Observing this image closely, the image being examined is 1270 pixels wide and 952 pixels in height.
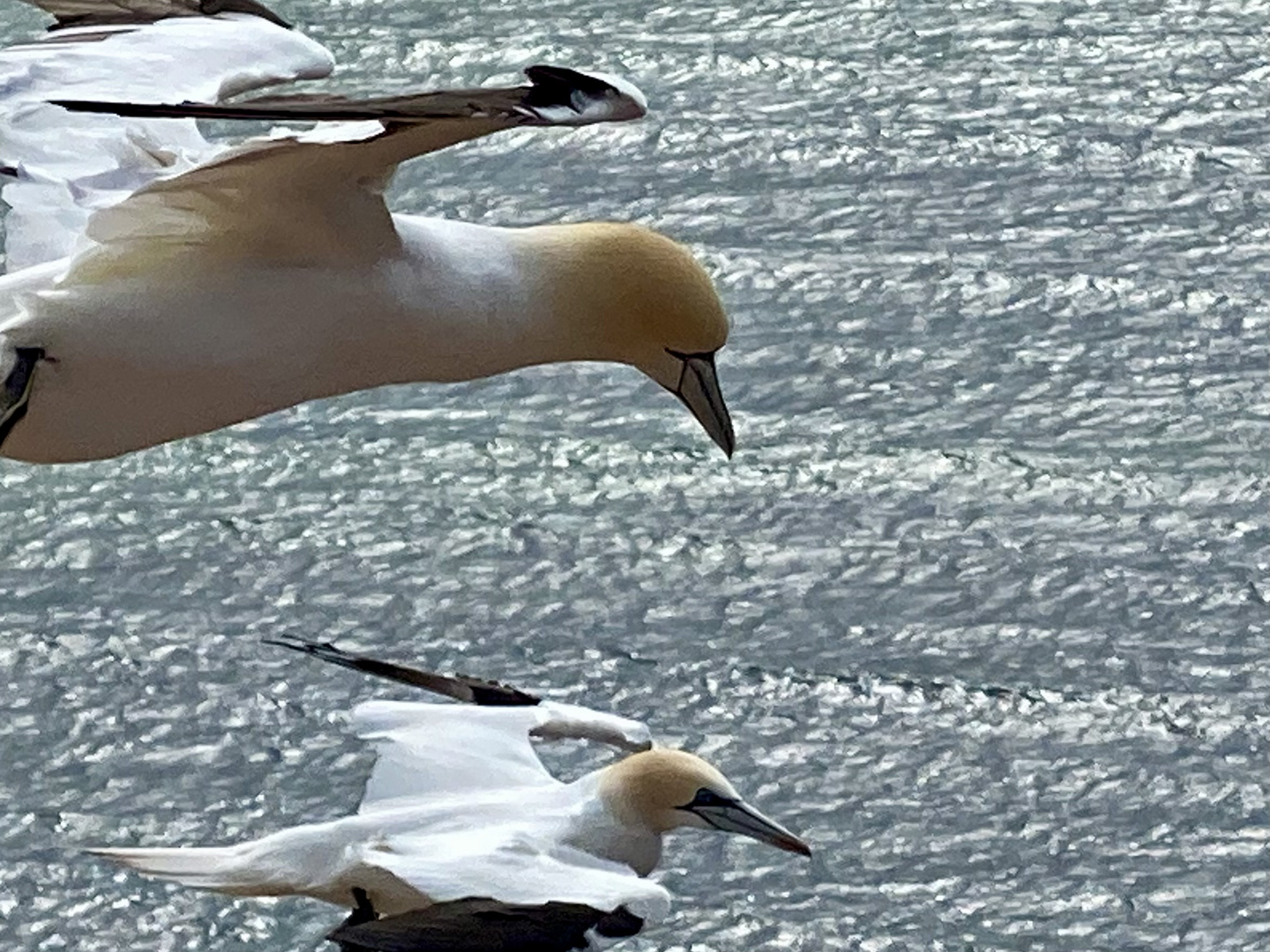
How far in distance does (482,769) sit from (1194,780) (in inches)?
18.7

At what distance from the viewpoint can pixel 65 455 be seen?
128 centimetres

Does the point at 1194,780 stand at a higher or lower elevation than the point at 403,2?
lower

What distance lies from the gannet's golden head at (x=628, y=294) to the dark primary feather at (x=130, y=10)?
287 mm

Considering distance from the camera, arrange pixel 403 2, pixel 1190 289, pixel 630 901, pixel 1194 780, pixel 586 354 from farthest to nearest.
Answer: pixel 403 2, pixel 1190 289, pixel 1194 780, pixel 586 354, pixel 630 901

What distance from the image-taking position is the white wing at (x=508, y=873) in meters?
1.19

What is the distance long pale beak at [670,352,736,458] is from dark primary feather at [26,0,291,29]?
0.32m

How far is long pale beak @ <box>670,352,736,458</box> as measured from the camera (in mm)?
1355

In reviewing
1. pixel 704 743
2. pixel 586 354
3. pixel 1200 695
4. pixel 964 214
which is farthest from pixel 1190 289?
pixel 586 354

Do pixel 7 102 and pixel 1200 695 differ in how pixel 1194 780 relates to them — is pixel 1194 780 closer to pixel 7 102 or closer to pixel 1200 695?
pixel 1200 695

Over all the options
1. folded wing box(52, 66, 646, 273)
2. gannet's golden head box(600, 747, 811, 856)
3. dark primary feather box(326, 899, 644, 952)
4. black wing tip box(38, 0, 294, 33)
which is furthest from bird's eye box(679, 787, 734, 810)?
black wing tip box(38, 0, 294, 33)

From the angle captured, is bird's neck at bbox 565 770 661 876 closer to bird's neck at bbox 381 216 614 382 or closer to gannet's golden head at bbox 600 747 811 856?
gannet's golden head at bbox 600 747 811 856

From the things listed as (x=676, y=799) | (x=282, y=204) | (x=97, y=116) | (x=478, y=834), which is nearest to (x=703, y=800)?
(x=676, y=799)

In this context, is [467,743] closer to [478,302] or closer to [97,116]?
[478,302]

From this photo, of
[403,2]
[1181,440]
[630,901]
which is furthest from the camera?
[403,2]
